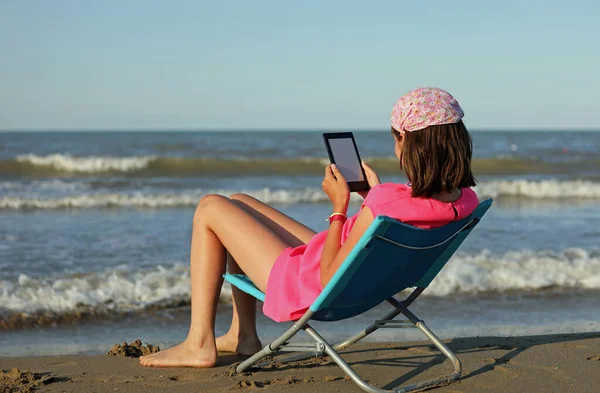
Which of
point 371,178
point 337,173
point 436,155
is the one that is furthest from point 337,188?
point 436,155

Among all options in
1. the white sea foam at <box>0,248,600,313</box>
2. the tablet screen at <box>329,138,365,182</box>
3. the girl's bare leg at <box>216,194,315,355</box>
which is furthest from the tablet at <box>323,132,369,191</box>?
the white sea foam at <box>0,248,600,313</box>

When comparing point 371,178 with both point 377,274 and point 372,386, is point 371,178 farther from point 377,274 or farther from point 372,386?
point 372,386

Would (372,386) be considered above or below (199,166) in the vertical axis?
below

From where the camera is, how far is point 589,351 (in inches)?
156

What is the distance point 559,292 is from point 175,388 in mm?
3874

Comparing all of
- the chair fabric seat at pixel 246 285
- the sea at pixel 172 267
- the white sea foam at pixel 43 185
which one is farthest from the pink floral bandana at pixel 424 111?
the white sea foam at pixel 43 185

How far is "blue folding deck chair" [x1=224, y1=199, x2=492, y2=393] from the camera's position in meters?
2.85

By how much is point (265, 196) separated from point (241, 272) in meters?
10.5

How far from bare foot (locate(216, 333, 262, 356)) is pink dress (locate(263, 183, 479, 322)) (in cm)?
75

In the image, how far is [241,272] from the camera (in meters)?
3.82

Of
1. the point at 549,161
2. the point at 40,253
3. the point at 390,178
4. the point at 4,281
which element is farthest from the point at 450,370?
the point at 549,161

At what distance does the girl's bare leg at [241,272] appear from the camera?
369cm

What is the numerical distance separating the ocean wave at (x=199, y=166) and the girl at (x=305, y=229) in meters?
15.9

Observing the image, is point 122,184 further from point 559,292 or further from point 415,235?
point 415,235
